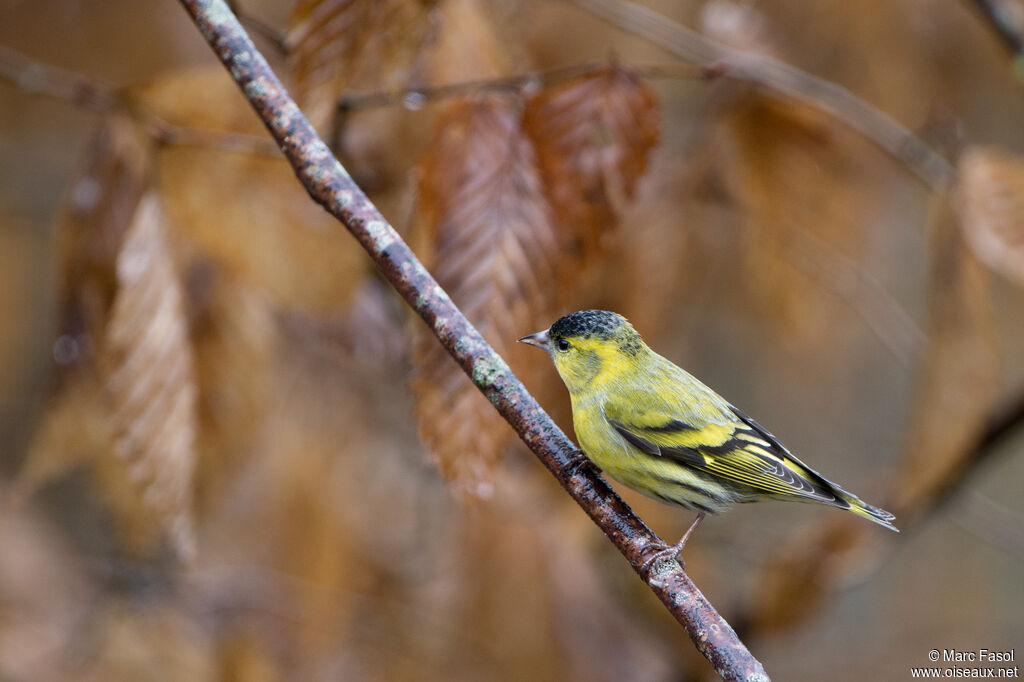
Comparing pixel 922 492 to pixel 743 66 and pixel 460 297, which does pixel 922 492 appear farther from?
pixel 460 297

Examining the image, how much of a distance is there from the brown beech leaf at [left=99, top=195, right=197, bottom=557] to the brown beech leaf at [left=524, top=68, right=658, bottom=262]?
1125mm

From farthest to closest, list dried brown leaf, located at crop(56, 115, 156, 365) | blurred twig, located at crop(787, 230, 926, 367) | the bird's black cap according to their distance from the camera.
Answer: blurred twig, located at crop(787, 230, 926, 367)
the bird's black cap
dried brown leaf, located at crop(56, 115, 156, 365)

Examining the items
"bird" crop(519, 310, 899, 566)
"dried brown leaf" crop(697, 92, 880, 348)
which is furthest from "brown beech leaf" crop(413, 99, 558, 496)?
"dried brown leaf" crop(697, 92, 880, 348)

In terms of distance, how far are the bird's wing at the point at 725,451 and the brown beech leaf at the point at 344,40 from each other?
133 cm

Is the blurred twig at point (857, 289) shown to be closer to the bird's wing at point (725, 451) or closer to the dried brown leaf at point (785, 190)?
the dried brown leaf at point (785, 190)

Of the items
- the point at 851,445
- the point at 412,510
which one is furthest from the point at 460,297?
the point at 851,445

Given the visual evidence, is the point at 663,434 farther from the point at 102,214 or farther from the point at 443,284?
the point at 102,214

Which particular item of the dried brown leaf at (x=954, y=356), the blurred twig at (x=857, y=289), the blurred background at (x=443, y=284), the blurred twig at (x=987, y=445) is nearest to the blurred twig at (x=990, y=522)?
the blurred background at (x=443, y=284)

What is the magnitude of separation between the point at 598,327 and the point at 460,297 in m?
0.77

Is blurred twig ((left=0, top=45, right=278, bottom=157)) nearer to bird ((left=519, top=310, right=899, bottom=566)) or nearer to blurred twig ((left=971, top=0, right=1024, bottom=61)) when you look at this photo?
bird ((left=519, top=310, right=899, bottom=566))

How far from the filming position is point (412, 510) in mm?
5160

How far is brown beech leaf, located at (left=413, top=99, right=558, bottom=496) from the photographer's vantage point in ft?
8.15

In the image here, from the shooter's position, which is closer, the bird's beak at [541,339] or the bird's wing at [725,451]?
the bird's wing at [725,451]

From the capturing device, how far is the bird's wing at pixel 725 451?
9.54 ft
